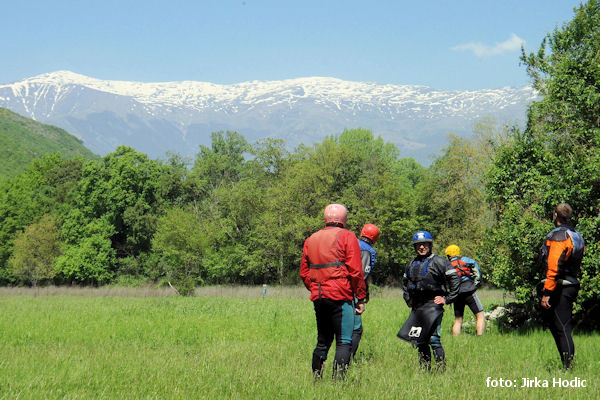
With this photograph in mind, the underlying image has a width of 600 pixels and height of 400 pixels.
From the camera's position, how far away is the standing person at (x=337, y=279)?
5.88 metres

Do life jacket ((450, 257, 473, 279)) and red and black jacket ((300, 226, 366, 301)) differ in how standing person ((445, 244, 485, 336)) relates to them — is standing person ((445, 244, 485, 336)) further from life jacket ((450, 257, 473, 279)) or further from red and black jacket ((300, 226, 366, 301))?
red and black jacket ((300, 226, 366, 301))

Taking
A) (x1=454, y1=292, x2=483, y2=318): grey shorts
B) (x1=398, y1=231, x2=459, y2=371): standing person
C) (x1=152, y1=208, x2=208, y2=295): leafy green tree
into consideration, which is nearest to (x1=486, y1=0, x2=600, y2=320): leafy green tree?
(x1=454, y1=292, x2=483, y2=318): grey shorts

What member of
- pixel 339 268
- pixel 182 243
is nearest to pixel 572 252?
pixel 339 268

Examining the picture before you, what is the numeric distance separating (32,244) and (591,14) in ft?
176

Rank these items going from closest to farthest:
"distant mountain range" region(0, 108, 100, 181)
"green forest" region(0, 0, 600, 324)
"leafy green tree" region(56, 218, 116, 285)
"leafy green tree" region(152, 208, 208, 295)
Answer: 1. "green forest" region(0, 0, 600, 324)
2. "leafy green tree" region(152, 208, 208, 295)
3. "leafy green tree" region(56, 218, 116, 285)
4. "distant mountain range" region(0, 108, 100, 181)

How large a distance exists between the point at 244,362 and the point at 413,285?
2.63m

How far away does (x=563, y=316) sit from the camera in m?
6.77

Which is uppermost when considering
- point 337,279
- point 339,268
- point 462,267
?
point 339,268

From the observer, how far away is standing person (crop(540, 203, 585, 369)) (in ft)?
21.9

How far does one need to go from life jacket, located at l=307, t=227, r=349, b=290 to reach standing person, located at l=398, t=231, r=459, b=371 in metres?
1.44

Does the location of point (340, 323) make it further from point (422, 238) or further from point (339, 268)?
point (422, 238)

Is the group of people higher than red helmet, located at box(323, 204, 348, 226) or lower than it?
lower

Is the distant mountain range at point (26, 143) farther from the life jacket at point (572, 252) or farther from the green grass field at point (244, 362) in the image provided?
the life jacket at point (572, 252)

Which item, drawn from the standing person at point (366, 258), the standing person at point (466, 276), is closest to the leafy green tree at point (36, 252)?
the standing person at point (466, 276)
